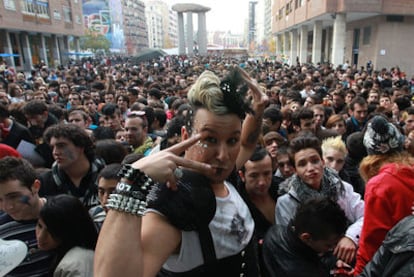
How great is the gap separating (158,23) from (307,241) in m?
159

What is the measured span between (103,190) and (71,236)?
64 centimetres

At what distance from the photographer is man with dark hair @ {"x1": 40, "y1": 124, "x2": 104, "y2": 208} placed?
9.88 ft

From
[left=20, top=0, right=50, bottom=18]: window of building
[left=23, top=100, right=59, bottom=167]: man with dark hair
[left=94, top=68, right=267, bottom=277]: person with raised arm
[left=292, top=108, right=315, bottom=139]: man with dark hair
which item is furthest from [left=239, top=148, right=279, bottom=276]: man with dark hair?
[left=20, top=0, right=50, bottom=18]: window of building

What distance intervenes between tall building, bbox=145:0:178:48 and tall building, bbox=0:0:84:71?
94.7 meters

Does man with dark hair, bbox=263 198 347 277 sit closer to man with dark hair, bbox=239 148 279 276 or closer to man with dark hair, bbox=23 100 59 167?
man with dark hair, bbox=239 148 279 276

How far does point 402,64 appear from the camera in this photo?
2523 centimetres

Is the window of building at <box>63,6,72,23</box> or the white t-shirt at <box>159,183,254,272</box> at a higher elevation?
the window of building at <box>63,6,72,23</box>

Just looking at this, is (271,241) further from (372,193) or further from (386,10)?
(386,10)

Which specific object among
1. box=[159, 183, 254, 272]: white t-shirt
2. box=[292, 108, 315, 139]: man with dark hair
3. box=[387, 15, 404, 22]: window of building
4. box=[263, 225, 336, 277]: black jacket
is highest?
box=[387, 15, 404, 22]: window of building

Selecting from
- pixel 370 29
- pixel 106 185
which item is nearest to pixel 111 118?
pixel 106 185

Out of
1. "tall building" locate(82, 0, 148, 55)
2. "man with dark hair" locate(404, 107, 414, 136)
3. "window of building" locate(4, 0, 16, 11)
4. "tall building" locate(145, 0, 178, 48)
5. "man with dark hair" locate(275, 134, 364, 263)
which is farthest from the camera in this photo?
"tall building" locate(145, 0, 178, 48)

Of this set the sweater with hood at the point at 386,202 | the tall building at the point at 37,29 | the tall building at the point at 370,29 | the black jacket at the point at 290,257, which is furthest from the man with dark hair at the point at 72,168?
the tall building at the point at 37,29

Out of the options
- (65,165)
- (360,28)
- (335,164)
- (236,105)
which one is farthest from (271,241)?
(360,28)

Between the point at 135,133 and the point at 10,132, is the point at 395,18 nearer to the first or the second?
the point at 135,133
